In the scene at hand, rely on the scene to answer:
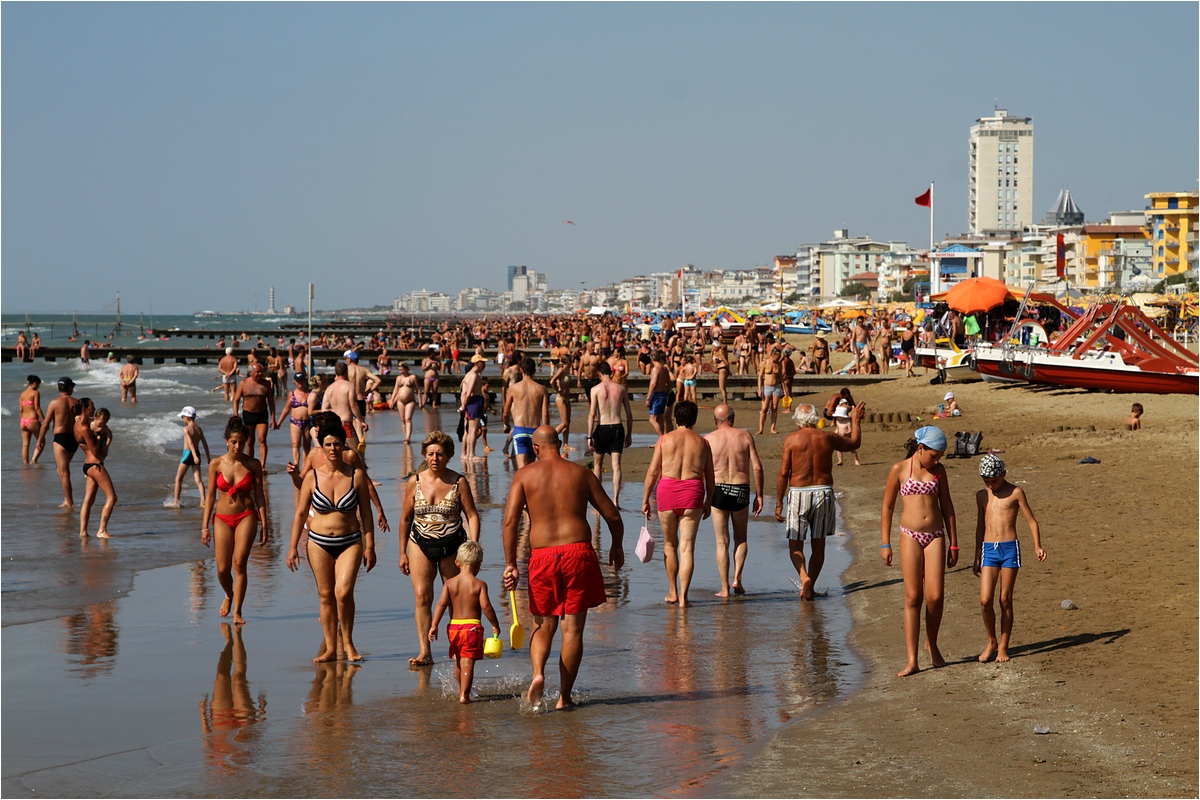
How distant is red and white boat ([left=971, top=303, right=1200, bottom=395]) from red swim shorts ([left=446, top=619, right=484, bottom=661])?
773 inches

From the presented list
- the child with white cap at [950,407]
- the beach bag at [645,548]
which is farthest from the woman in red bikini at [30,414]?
the child with white cap at [950,407]

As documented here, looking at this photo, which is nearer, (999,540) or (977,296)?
(999,540)

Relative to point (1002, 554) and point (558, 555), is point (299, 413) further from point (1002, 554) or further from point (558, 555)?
point (1002, 554)

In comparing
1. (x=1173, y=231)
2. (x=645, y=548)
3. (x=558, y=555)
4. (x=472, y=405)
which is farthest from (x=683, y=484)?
(x=1173, y=231)

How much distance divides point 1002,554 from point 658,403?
36.3ft

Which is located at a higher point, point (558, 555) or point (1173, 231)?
point (1173, 231)

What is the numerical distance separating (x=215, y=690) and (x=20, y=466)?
1353 centimetres

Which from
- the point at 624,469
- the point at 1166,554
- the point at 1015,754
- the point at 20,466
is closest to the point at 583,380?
the point at 624,469

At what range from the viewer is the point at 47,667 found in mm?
7582

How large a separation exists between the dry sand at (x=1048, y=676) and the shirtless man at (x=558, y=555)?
1.16 meters

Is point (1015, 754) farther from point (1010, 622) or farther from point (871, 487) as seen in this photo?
point (871, 487)

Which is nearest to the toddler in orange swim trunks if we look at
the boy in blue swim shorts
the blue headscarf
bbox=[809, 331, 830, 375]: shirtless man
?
the blue headscarf

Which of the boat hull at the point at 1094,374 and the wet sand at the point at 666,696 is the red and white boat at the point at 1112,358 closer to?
the boat hull at the point at 1094,374

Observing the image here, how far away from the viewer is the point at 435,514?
23.2 feet
